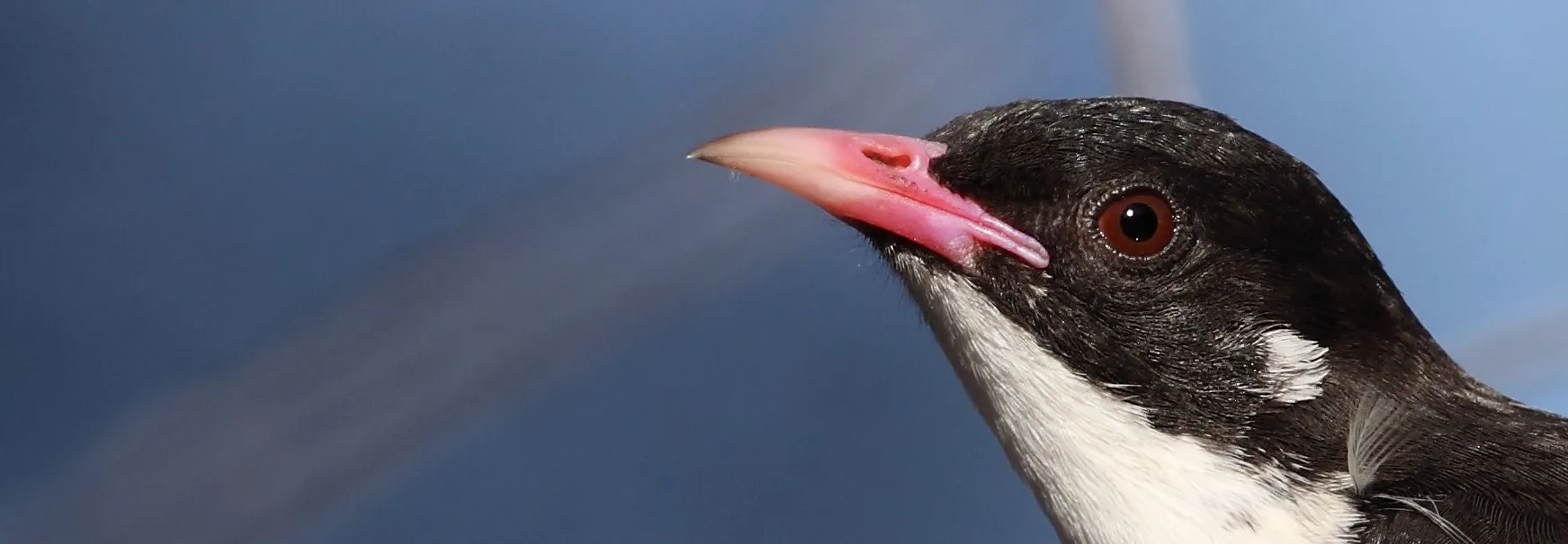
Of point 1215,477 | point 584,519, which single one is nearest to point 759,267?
point 584,519

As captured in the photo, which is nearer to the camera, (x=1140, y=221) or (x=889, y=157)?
(x=1140, y=221)

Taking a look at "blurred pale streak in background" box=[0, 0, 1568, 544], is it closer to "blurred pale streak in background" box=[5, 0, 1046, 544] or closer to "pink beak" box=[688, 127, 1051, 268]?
"blurred pale streak in background" box=[5, 0, 1046, 544]

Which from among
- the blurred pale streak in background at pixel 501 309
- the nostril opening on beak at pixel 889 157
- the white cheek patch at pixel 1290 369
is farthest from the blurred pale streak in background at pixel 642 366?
the white cheek patch at pixel 1290 369

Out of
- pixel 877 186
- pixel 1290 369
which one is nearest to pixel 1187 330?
pixel 1290 369

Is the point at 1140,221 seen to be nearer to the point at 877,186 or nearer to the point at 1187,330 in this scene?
the point at 1187,330

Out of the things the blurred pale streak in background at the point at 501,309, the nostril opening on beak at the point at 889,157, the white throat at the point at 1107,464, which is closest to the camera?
the white throat at the point at 1107,464

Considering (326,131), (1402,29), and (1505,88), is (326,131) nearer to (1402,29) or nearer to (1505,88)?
(1402,29)

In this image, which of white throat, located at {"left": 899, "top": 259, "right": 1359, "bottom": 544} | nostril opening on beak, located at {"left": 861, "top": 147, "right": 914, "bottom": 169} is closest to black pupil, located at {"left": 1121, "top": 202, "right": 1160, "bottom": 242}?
white throat, located at {"left": 899, "top": 259, "right": 1359, "bottom": 544}

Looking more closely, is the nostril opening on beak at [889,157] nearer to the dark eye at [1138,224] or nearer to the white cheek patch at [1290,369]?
the dark eye at [1138,224]
